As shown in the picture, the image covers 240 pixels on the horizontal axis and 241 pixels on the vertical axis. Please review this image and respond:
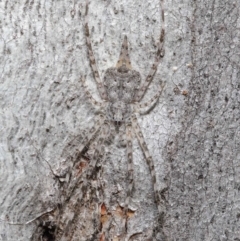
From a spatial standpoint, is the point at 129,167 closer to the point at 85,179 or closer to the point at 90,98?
the point at 85,179

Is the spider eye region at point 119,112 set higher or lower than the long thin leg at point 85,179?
higher

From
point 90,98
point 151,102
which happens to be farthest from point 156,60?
point 90,98

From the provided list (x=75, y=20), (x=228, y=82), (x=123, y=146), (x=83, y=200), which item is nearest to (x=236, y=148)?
(x=228, y=82)

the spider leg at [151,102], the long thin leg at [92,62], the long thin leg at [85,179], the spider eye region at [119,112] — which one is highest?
the long thin leg at [92,62]

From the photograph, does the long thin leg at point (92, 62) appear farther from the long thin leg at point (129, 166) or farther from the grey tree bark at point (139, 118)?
the long thin leg at point (129, 166)

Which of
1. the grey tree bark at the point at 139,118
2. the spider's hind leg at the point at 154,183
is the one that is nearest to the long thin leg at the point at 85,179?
the grey tree bark at the point at 139,118

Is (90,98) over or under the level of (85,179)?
over
